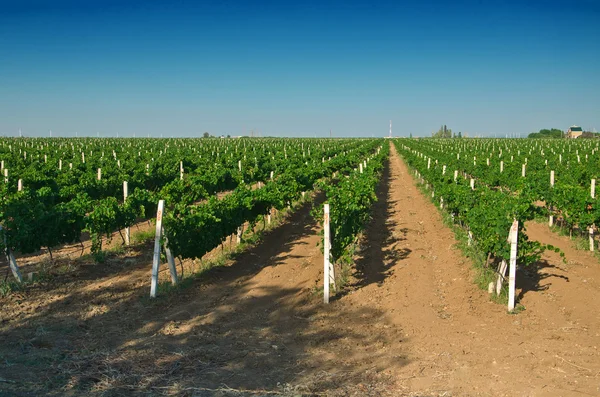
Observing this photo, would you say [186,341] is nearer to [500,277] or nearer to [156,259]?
[156,259]

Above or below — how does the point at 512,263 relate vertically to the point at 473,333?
above

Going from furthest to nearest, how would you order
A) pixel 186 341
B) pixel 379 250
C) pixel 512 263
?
pixel 379 250, pixel 512 263, pixel 186 341

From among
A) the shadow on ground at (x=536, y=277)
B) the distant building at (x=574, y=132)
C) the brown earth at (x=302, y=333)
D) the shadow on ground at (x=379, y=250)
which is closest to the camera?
the brown earth at (x=302, y=333)

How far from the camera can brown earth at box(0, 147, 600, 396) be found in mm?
5586

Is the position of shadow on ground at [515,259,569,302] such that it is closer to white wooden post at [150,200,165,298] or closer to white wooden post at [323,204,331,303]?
white wooden post at [323,204,331,303]

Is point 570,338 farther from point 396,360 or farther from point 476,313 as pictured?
point 396,360

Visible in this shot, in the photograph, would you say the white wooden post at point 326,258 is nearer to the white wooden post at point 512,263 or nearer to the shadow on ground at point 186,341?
the shadow on ground at point 186,341

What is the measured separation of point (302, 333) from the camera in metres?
7.12

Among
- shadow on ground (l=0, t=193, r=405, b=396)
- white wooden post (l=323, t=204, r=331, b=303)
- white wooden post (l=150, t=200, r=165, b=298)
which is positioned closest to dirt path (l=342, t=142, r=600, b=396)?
shadow on ground (l=0, t=193, r=405, b=396)

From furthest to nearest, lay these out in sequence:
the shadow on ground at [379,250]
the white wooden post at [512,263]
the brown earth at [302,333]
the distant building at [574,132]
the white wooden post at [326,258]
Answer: the distant building at [574,132] < the shadow on ground at [379,250] < the white wooden post at [326,258] < the white wooden post at [512,263] < the brown earth at [302,333]

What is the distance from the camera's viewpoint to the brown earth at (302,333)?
5586 millimetres

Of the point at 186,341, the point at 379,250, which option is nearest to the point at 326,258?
the point at 186,341

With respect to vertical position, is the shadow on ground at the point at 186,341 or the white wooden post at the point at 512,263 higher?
the white wooden post at the point at 512,263

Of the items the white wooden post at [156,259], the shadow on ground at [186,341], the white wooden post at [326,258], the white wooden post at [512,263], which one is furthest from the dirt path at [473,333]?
the white wooden post at [156,259]
